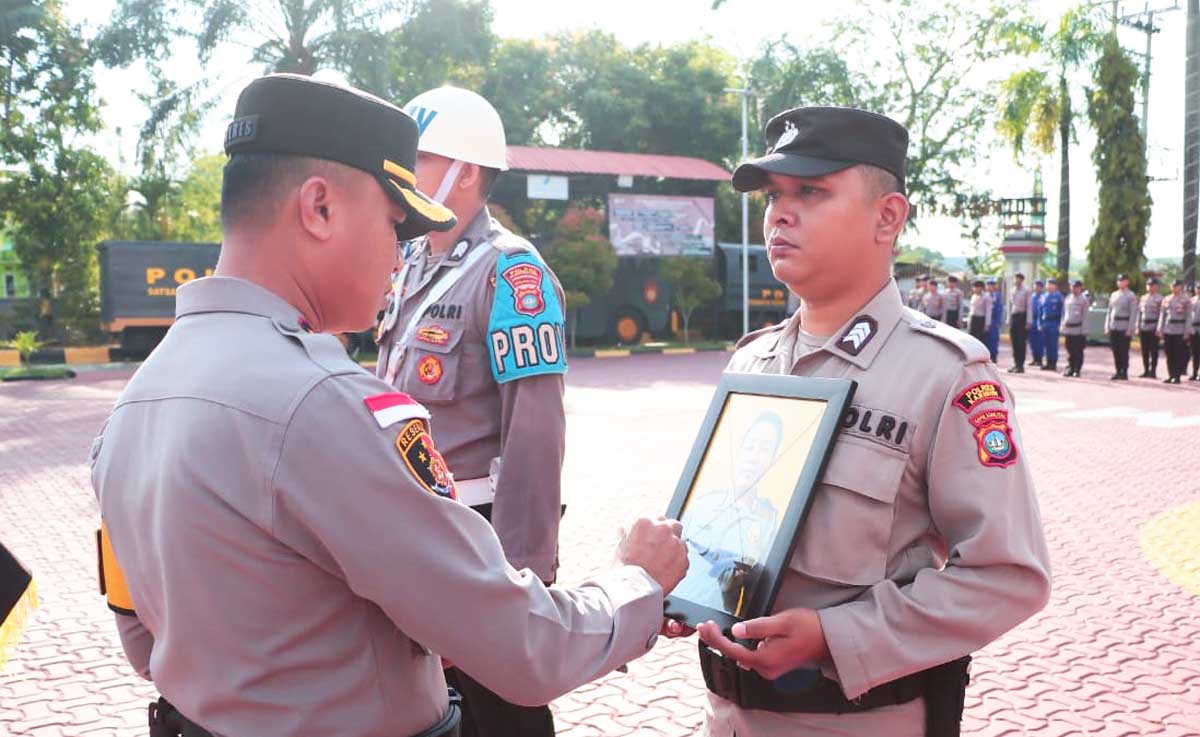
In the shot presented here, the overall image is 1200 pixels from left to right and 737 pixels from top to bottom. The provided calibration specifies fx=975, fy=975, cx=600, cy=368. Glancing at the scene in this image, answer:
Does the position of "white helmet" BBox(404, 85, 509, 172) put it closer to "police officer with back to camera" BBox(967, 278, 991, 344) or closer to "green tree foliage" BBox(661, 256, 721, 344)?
"police officer with back to camera" BBox(967, 278, 991, 344)

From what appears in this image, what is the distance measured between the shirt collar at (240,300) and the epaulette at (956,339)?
1.22m

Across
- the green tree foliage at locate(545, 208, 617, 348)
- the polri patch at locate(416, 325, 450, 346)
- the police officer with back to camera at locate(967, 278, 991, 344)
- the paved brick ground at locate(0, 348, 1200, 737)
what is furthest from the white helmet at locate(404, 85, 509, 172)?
the green tree foliage at locate(545, 208, 617, 348)

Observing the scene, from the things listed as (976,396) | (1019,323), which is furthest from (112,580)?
(1019,323)

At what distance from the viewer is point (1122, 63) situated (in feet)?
89.7

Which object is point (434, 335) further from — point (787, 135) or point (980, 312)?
point (980, 312)

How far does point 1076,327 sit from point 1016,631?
15.5 metres

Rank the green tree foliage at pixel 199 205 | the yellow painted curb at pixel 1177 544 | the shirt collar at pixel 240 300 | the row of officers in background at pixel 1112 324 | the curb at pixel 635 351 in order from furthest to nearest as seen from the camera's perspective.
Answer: the green tree foliage at pixel 199 205 → the curb at pixel 635 351 → the row of officers in background at pixel 1112 324 → the yellow painted curb at pixel 1177 544 → the shirt collar at pixel 240 300

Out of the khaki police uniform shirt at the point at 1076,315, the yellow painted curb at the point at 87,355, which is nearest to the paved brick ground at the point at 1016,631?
the khaki police uniform shirt at the point at 1076,315

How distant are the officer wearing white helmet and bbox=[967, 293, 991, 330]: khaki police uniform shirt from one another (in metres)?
19.1

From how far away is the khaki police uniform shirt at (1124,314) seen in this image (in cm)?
1772

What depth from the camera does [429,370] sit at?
2.78 m

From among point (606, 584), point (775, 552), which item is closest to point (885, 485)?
point (775, 552)

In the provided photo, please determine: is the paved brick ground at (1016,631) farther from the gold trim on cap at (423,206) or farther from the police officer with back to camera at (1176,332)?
the police officer with back to camera at (1176,332)

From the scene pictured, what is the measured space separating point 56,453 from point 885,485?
10.3 meters
